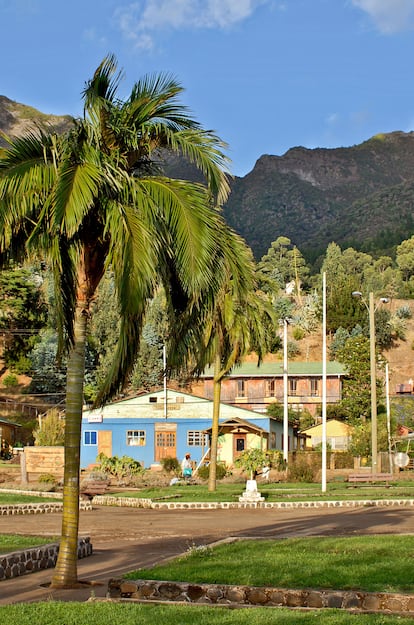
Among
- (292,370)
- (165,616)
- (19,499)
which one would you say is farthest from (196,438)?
(165,616)

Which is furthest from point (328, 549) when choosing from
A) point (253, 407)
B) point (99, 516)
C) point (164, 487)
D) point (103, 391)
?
point (253, 407)

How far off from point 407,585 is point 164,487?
28512 millimetres

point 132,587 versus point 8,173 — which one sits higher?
point 8,173

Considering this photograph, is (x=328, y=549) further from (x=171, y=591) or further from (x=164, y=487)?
(x=164, y=487)

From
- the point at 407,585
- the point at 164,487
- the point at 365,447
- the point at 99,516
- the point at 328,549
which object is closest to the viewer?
the point at 407,585

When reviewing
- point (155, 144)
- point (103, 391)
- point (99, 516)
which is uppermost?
point (155, 144)

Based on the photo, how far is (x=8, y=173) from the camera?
475 inches

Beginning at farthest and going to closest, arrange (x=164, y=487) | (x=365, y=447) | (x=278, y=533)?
1. (x=365, y=447)
2. (x=164, y=487)
3. (x=278, y=533)

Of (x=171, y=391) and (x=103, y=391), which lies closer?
(x=103, y=391)

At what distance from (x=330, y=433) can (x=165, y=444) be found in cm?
1690

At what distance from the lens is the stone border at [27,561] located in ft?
43.8

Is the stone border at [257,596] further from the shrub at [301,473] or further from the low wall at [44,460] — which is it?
the shrub at [301,473]

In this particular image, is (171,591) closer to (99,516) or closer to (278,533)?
(278,533)

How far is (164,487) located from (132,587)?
27784 mm
